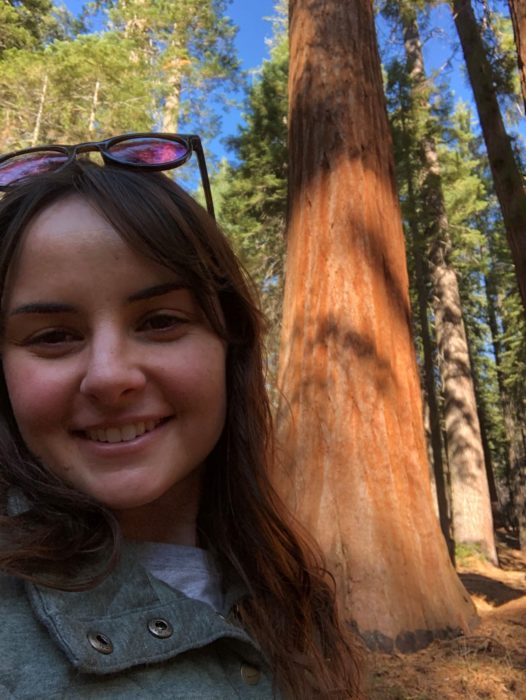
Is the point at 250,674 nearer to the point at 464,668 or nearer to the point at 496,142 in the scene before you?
the point at 464,668

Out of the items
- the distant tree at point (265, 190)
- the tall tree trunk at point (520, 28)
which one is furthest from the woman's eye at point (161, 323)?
the distant tree at point (265, 190)

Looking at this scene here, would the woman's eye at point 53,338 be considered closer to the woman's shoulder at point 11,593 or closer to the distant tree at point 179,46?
the woman's shoulder at point 11,593

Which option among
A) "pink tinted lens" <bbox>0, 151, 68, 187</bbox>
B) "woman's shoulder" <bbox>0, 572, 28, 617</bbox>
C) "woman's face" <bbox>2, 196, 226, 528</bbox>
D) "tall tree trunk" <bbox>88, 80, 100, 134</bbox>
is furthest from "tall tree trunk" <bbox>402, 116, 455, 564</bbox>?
"woman's shoulder" <bbox>0, 572, 28, 617</bbox>

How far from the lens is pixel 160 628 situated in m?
1.06

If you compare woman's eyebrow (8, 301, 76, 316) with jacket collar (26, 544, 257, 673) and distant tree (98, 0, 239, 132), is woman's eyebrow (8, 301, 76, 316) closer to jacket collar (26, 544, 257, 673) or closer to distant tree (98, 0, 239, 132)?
jacket collar (26, 544, 257, 673)

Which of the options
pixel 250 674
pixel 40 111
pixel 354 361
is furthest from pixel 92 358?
pixel 40 111

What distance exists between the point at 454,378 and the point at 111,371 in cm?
1323

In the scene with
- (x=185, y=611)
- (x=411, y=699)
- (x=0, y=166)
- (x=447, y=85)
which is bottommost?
(x=411, y=699)

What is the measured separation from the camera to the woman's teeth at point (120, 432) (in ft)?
3.81

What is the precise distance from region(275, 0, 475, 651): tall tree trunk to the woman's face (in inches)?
73.3

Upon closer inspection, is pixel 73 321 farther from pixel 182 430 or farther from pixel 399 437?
pixel 399 437

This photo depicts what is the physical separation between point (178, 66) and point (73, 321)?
64.0 ft

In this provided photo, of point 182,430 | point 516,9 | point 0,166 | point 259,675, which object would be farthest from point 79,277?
point 516,9

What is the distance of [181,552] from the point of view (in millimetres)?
1325
